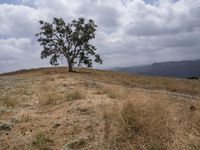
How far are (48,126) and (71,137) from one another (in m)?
1.25

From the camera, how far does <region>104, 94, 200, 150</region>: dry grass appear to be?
8055 millimetres

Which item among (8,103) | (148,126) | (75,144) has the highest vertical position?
(148,126)

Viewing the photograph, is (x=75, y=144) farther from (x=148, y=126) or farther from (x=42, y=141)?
(x=148, y=126)

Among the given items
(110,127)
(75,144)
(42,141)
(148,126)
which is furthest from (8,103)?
(148,126)

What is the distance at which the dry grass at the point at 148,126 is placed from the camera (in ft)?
26.4

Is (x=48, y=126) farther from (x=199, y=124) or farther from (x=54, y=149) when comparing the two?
(x=199, y=124)

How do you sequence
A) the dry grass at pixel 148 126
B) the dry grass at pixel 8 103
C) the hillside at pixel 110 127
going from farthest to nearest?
the dry grass at pixel 8 103, the hillside at pixel 110 127, the dry grass at pixel 148 126

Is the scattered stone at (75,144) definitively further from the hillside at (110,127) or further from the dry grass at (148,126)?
the dry grass at (148,126)

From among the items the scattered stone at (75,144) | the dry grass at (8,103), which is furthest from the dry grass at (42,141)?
the dry grass at (8,103)

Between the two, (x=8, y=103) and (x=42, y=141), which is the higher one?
(x=8, y=103)

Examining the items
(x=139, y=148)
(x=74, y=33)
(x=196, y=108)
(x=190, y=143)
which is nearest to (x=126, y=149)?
(x=139, y=148)

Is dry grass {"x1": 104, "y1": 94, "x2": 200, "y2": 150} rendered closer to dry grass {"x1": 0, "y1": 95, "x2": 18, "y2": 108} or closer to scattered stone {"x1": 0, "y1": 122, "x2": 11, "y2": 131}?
scattered stone {"x1": 0, "y1": 122, "x2": 11, "y2": 131}

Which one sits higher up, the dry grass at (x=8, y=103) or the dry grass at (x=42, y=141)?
the dry grass at (x=8, y=103)

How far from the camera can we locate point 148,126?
28.3 ft
